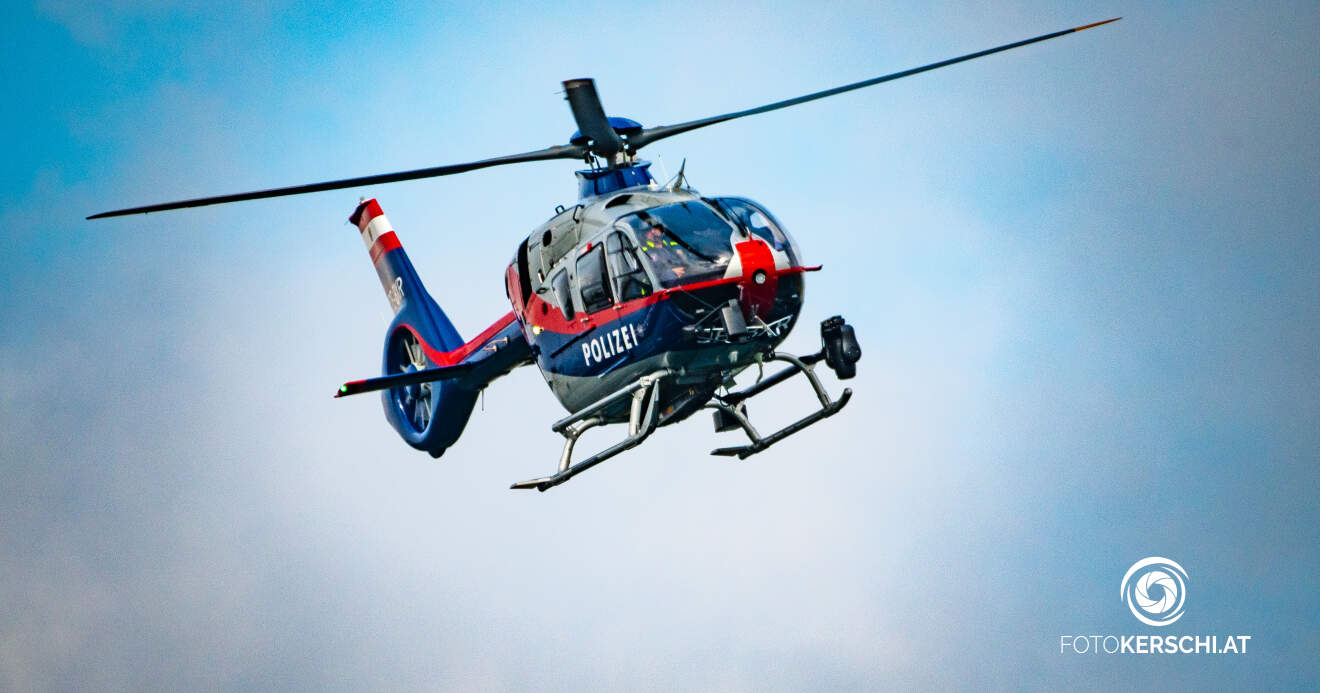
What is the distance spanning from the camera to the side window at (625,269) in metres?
24.2

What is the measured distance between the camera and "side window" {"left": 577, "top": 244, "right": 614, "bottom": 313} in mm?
24828

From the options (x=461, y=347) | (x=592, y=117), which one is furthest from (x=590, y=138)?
(x=461, y=347)

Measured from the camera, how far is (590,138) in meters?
26.4

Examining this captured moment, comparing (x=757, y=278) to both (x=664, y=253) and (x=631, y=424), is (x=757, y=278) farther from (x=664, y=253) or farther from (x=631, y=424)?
(x=631, y=424)

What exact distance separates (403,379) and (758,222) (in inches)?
251

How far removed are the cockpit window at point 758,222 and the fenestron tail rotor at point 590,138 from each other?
1.58 m

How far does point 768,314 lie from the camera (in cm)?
2461

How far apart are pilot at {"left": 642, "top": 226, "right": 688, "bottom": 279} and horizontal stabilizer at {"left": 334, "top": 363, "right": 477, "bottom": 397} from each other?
521 cm

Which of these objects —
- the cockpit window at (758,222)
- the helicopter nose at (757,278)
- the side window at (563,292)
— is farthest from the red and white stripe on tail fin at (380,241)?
the helicopter nose at (757,278)

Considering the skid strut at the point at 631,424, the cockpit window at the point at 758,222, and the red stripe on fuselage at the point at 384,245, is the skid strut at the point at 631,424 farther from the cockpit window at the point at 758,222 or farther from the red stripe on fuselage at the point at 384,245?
the red stripe on fuselage at the point at 384,245

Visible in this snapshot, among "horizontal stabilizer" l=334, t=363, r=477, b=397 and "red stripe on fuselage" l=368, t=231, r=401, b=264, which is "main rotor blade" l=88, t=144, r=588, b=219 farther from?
"red stripe on fuselage" l=368, t=231, r=401, b=264

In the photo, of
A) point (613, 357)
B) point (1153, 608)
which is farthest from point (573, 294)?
point (1153, 608)

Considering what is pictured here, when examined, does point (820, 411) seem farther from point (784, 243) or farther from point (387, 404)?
point (387, 404)

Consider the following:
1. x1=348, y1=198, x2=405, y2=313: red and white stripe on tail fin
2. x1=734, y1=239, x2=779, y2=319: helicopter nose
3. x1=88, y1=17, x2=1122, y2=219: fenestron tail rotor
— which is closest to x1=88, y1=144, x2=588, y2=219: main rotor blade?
x1=88, y1=17, x2=1122, y2=219: fenestron tail rotor
